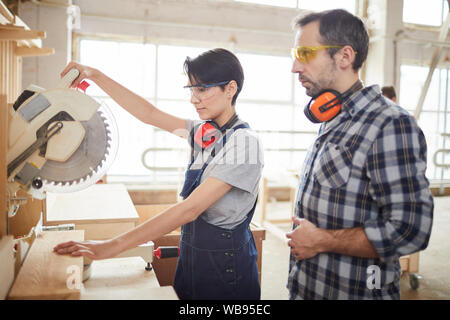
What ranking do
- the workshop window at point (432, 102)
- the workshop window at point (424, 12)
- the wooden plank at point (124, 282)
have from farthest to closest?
the workshop window at point (432, 102)
the workshop window at point (424, 12)
the wooden plank at point (124, 282)

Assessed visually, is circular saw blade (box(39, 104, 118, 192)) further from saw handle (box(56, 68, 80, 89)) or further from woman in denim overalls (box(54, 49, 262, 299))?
woman in denim overalls (box(54, 49, 262, 299))

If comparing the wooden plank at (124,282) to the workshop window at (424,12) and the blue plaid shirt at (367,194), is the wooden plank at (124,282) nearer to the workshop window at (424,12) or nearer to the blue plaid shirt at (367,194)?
the blue plaid shirt at (367,194)

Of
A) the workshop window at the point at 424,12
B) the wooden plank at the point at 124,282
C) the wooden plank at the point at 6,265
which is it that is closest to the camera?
the wooden plank at the point at 6,265

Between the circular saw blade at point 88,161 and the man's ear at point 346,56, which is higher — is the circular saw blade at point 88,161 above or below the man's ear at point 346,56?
below

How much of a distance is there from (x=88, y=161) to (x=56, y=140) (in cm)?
11

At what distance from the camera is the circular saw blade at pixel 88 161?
1034 mm

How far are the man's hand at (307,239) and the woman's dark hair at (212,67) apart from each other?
563 mm

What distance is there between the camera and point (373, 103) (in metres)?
1.04

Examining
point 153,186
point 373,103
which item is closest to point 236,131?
point 373,103

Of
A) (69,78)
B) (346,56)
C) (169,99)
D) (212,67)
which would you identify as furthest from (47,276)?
(169,99)

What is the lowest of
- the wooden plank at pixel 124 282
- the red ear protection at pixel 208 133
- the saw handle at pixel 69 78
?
the wooden plank at pixel 124 282

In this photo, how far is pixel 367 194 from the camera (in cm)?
100

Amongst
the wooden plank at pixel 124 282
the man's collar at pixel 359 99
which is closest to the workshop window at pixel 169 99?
the wooden plank at pixel 124 282

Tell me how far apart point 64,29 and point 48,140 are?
424 cm
